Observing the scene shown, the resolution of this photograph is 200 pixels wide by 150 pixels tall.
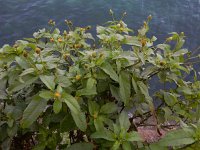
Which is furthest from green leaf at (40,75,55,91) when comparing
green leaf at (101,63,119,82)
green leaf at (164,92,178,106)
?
green leaf at (164,92,178,106)

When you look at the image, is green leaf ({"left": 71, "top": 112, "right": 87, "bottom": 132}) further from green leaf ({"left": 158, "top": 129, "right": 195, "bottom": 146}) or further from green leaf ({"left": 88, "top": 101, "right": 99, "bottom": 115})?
A: green leaf ({"left": 158, "top": 129, "right": 195, "bottom": 146})

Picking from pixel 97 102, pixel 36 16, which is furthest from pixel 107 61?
pixel 36 16

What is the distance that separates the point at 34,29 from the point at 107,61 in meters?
3.78

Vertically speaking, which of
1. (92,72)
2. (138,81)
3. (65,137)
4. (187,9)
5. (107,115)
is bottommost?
(187,9)

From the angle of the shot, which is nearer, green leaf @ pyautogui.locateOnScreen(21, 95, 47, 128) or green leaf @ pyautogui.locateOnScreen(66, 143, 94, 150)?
green leaf @ pyautogui.locateOnScreen(21, 95, 47, 128)

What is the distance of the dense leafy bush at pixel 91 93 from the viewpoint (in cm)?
146

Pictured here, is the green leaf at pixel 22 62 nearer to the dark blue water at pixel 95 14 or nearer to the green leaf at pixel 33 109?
the green leaf at pixel 33 109

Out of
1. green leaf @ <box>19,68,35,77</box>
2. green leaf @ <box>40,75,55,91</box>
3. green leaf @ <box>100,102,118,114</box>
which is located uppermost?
green leaf @ <box>19,68,35,77</box>

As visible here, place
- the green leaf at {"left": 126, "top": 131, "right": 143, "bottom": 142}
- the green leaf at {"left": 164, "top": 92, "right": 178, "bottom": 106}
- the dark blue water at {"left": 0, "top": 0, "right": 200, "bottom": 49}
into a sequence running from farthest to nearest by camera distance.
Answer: the dark blue water at {"left": 0, "top": 0, "right": 200, "bottom": 49}
the green leaf at {"left": 164, "top": 92, "right": 178, "bottom": 106}
the green leaf at {"left": 126, "top": 131, "right": 143, "bottom": 142}

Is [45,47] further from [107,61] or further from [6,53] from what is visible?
[107,61]

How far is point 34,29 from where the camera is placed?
17.0 feet

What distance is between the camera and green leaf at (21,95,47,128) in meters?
1.43

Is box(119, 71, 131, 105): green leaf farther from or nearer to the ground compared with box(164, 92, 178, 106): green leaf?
farther from the ground

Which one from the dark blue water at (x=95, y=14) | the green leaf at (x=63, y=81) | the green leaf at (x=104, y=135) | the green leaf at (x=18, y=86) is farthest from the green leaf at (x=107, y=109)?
the dark blue water at (x=95, y=14)
